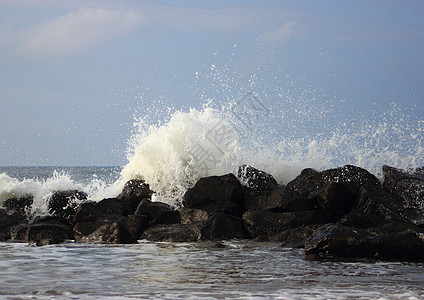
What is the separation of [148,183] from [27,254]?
4283 millimetres

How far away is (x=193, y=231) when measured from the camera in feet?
27.0

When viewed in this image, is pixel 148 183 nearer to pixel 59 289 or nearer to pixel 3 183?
pixel 3 183

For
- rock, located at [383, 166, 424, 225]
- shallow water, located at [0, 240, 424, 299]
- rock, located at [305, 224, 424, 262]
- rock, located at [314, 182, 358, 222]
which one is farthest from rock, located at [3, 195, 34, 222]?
rock, located at [383, 166, 424, 225]

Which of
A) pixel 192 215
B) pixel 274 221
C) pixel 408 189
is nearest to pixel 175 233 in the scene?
pixel 192 215

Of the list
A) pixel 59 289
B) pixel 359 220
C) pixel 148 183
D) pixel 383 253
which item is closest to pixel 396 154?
pixel 359 220

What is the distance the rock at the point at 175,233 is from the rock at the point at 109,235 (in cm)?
43

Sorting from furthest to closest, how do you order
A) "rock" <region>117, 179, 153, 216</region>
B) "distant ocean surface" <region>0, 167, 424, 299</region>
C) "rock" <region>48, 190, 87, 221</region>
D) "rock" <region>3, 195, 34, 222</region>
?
1. "rock" <region>3, 195, 34, 222</region>
2. "rock" <region>48, 190, 87, 221</region>
3. "rock" <region>117, 179, 153, 216</region>
4. "distant ocean surface" <region>0, 167, 424, 299</region>

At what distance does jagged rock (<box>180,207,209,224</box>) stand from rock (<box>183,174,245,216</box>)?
0.42ft

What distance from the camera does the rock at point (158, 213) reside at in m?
9.22

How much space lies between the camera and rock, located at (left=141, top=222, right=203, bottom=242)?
8156mm

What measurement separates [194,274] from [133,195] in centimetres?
531

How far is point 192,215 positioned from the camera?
9.09 meters

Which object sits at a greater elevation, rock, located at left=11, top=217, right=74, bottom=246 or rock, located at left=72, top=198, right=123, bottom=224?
rock, located at left=72, top=198, right=123, bottom=224

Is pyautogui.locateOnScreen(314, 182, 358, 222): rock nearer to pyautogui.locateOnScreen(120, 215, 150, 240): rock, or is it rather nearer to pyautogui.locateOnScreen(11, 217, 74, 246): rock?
pyautogui.locateOnScreen(120, 215, 150, 240): rock
